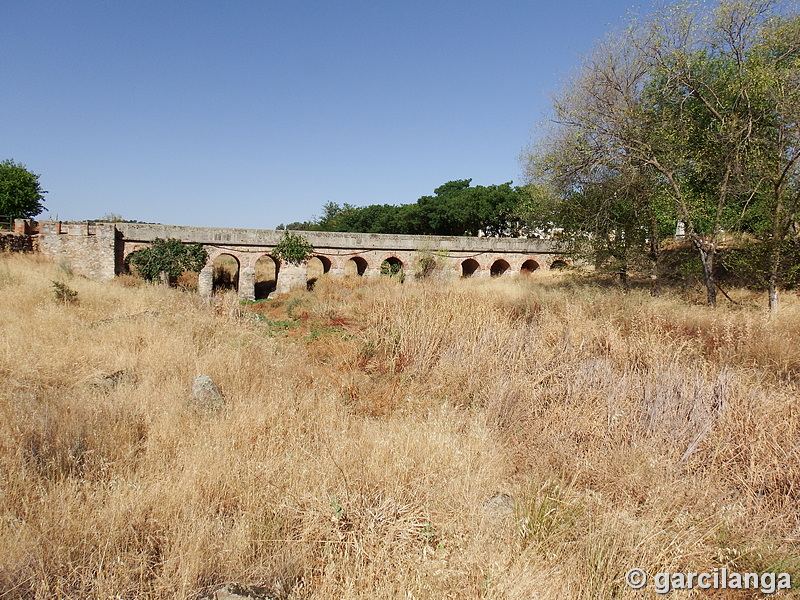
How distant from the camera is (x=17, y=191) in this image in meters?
24.8

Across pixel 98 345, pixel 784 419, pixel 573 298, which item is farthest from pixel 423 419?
pixel 573 298

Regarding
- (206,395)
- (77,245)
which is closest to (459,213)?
(77,245)

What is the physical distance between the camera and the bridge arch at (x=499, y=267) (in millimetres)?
22895

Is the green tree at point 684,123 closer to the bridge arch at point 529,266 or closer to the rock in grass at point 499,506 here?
the rock in grass at point 499,506

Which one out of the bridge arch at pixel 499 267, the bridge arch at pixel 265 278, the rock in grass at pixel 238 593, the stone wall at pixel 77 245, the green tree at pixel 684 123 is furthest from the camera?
the bridge arch at pixel 499 267

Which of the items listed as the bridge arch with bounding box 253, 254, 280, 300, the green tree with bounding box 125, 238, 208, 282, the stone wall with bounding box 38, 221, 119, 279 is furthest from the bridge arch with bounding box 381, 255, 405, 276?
the stone wall with bounding box 38, 221, 119, 279

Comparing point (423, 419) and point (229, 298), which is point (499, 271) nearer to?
point (229, 298)

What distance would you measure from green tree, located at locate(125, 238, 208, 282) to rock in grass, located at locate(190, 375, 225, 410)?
533 inches

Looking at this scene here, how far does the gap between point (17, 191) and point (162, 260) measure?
16154 millimetres

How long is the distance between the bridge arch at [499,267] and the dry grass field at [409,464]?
17.0 meters

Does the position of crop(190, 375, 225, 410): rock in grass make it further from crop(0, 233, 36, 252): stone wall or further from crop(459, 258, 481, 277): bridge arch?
crop(459, 258, 481, 277): bridge arch

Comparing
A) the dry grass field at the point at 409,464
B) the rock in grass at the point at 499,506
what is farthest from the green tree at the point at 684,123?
the rock in grass at the point at 499,506

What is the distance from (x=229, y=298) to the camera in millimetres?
10812

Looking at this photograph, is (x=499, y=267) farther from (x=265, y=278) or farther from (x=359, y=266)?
(x=265, y=278)
